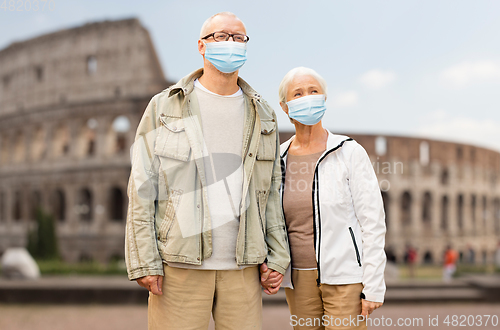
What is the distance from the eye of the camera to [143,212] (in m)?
2.18

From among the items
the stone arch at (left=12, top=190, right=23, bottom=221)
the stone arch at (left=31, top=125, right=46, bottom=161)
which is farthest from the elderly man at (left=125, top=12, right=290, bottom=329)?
the stone arch at (left=12, top=190, right=23, bottom=221)

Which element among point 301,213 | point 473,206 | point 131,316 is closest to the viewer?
point 301,213

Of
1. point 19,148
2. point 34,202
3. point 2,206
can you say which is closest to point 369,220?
point 34,202

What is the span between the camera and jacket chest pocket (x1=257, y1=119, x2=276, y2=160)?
240 cm

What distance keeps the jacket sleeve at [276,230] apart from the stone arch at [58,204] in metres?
21.2

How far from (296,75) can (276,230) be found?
0.96 meters

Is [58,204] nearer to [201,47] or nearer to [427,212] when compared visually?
[427,212]

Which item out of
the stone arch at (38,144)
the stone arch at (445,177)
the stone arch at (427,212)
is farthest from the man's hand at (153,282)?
the stone arch at (445,177)

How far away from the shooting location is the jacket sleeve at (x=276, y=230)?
2.33 m

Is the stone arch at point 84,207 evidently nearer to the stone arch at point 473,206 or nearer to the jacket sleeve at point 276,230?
the jacket sleeve at point 276,230

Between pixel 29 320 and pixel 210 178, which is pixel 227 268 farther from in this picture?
pixel 29 320

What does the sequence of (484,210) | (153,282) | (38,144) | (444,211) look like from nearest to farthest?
(153,282) < (38,144) < (444,211) < (484,210)

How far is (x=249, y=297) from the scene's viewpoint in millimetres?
2285

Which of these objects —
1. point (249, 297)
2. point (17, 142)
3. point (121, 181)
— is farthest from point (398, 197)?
point (249, 297)
